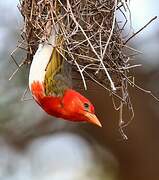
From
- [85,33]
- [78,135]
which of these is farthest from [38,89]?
[78,135]

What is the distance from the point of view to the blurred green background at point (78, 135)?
2521 mm

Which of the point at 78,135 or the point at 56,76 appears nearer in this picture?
the point at 56,76

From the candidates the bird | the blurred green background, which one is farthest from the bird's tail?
the blurred green background

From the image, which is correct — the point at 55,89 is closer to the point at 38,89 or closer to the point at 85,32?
the point at 38,89

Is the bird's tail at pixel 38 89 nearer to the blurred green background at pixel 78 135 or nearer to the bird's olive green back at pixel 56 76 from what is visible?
the bird's olive green back at pixel 56 76

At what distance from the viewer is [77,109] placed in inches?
50.5

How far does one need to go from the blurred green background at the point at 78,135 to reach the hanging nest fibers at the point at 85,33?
2.95 ft

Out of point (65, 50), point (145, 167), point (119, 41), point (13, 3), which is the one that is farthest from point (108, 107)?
point (65, 50)

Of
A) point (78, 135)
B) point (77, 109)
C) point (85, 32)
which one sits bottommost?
point (78, 135)

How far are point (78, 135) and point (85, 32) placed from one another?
66.4 inches

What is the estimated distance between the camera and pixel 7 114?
107 inches

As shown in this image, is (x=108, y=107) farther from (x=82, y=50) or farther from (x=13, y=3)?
(x=82, y=50)

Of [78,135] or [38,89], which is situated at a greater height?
[38,89]

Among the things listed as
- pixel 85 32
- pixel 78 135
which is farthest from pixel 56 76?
pixel 78 135
